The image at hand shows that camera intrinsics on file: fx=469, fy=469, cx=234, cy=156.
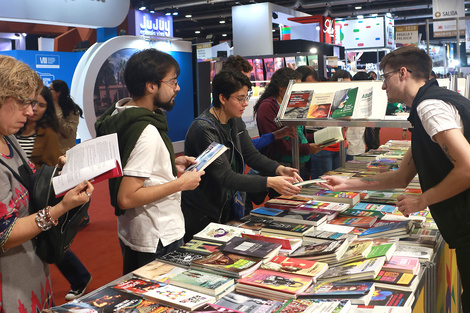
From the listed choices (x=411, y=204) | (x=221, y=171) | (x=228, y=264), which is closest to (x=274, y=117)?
(x=221, y=171)

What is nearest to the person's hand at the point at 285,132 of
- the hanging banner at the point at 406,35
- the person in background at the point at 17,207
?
the person in background at the point at 17,207

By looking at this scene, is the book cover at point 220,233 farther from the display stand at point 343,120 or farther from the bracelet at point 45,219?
the display stand at point 343,120

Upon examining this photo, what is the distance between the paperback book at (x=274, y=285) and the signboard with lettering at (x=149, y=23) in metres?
11.2

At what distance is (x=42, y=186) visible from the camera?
5.68 feet

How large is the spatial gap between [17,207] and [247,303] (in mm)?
882

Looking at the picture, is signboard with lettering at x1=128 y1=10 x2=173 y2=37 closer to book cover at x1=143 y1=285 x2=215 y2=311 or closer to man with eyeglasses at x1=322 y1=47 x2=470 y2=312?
man with eyeglasses at x1=322 y1=47 x2=470 y2=312

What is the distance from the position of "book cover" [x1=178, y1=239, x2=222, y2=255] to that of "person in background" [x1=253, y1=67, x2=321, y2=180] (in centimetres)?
184

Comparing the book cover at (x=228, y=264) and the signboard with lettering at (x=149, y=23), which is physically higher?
the signboard with lettering at (x=149, y=23)

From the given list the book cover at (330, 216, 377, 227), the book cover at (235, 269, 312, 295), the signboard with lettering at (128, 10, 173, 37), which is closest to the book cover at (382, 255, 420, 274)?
the book cover at (235, 269, 312, 295)

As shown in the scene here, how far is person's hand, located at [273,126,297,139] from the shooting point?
371 centimetres

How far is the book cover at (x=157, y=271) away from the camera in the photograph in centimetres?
190

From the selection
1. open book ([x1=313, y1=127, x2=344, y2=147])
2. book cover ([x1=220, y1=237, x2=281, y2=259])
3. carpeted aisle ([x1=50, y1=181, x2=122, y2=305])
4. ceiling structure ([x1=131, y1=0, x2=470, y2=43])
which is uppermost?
ceiling structure ([x1=131, y1=0, x2=470, y2=43])

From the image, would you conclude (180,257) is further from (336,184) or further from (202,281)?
(336,184)

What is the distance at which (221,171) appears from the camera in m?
2.62
